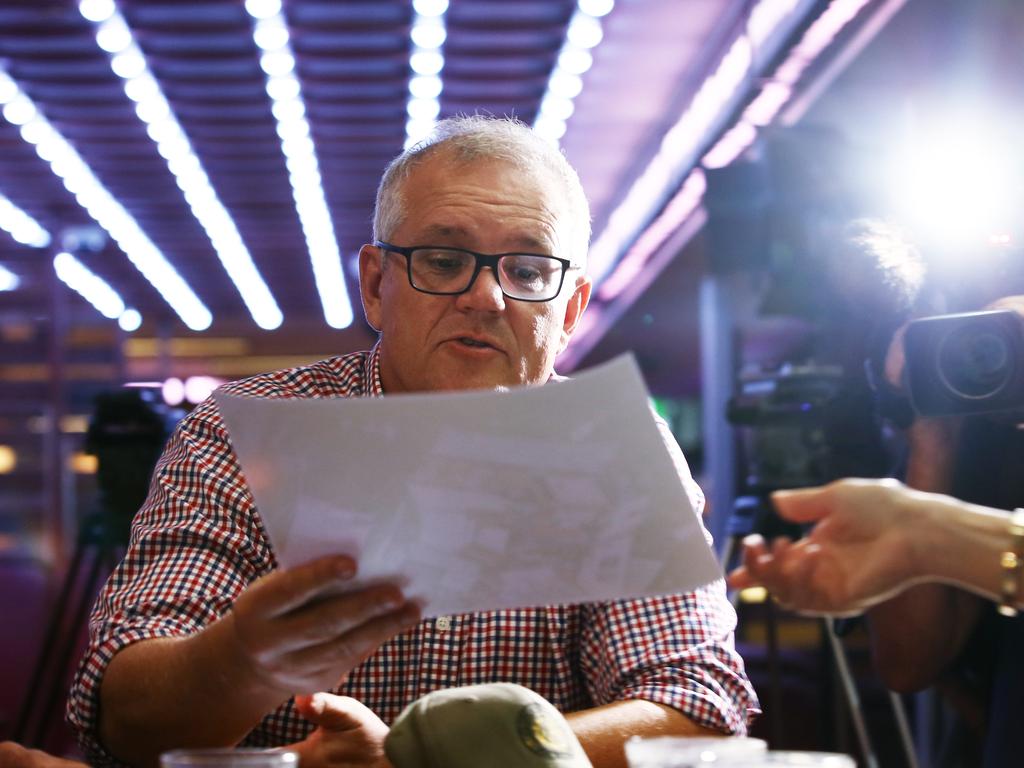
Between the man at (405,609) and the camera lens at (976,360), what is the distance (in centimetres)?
45

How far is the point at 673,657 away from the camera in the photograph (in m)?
1.38

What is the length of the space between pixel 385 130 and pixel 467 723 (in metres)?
5.37

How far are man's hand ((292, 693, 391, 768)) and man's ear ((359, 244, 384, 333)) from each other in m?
0.76

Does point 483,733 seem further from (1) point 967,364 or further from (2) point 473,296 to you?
(1) point 967,364

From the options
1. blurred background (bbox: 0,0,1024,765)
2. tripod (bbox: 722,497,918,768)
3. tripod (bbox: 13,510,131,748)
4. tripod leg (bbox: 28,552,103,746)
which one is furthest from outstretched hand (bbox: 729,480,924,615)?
tripod leg (bbox: 28,552,103,746)

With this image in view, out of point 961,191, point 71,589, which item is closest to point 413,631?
point 961,191

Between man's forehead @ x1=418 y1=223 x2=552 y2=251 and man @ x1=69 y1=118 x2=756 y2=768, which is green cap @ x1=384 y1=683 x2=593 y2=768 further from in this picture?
man's forehead @ x1=418 y1=223 x2=552 y2=251

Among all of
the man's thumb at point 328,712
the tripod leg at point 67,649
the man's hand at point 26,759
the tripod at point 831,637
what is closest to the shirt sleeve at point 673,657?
the man's thumb at point 328,712

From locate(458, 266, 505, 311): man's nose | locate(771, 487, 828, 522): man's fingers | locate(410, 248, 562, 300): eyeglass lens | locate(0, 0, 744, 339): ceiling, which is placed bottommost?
locate(771, 487, 828, 522): man's fingers

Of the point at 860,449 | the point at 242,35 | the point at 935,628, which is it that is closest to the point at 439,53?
the point at 242,35

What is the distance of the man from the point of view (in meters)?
1.09

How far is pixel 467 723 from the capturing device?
2.75 ft

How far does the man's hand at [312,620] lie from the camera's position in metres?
0.94

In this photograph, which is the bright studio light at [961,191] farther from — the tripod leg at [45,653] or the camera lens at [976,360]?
the tripod leg at [45,653]
